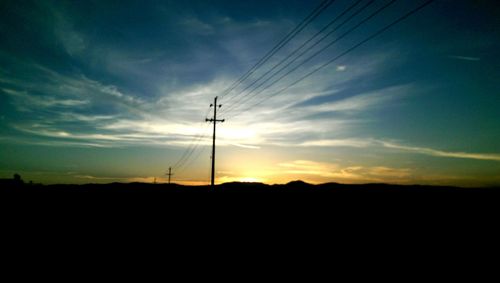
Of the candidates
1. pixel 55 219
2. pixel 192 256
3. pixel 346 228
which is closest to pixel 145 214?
pixel 55 219

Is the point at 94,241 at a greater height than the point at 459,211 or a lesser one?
lesser

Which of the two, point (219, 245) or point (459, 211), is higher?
point (459, 211)

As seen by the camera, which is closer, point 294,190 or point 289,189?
A: point 294,190

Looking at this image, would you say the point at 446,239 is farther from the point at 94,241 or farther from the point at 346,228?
the point at 94,241

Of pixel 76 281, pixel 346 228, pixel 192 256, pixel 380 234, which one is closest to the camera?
pixel 76 281

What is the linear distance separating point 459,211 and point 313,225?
877 cm

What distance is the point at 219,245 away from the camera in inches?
354

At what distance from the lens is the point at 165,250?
8391 mm

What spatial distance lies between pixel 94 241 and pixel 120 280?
14.1 ft

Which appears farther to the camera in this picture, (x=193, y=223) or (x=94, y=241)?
(x=193, y=223)

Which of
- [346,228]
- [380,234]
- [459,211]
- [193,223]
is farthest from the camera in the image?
[459,211]

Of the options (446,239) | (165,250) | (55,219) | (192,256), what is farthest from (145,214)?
(446,239)

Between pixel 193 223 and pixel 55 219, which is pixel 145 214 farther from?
pixel 55 219

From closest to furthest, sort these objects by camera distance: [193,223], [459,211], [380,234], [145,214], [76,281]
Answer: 1. [76,281]
2. [380,234]
3. [193,223]
4. [459,211]
5. [145,214]
